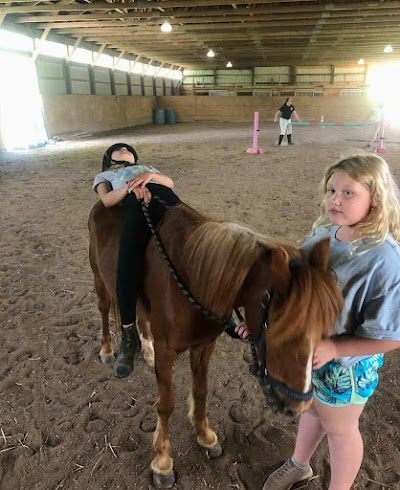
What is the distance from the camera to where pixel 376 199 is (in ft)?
4.17

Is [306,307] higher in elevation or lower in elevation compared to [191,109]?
lower

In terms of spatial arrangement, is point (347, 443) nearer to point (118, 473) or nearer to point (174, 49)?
point (118, 473)

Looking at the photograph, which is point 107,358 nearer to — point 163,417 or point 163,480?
point 163,417

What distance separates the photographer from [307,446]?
1.75 metres

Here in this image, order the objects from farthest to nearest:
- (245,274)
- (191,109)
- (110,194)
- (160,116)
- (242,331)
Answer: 1. (191,109)
2. (160,116)
3. (110,194)
4. (242,331)
5. (245,274)

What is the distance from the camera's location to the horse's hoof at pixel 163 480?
1.88 meters

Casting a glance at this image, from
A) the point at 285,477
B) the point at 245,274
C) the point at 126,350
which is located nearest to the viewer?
the point at 245,274

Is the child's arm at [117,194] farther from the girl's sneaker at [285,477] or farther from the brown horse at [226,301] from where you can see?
the girl's sneaker at [285,477]

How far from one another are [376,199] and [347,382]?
26.7 inches

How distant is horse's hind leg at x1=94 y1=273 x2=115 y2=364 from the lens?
2785mm

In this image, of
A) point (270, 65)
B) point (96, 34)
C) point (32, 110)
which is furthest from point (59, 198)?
point (270, 65)

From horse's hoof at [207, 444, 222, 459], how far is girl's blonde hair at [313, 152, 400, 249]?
1.44 meters

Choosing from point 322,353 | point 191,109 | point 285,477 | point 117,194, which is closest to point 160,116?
point 191,109

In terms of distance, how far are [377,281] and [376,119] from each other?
572 inches
